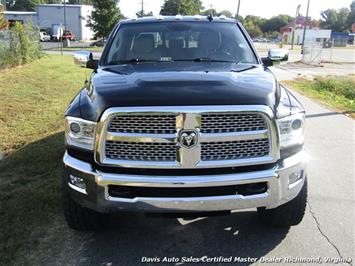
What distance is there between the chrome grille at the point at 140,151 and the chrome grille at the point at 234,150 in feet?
0.80

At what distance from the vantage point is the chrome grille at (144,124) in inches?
130

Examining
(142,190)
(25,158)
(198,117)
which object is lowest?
(25,158)

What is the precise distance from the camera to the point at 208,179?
10.9 ft

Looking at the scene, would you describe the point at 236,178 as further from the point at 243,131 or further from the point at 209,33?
the point at 209,33

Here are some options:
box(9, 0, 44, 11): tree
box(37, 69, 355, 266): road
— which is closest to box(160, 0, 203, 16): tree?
box(37, 69, 355, 266): road

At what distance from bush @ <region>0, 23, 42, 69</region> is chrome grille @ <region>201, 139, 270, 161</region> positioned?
581 inches

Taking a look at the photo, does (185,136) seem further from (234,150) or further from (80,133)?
(80,133)

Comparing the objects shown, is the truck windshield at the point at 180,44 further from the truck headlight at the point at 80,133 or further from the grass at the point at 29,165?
the grass at the point at 29,165

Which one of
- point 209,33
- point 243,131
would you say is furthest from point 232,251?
point 209,33

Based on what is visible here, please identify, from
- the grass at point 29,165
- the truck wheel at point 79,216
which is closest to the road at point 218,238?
the truck wheel at point 79,216

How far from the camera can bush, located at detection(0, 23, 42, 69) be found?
55.9 feet

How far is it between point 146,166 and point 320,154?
13.9 ft

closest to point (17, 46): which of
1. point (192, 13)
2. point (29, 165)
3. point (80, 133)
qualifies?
point (29, 165)

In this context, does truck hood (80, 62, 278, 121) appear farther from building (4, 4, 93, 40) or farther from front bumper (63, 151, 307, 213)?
building (4, 4, 93, 40)
